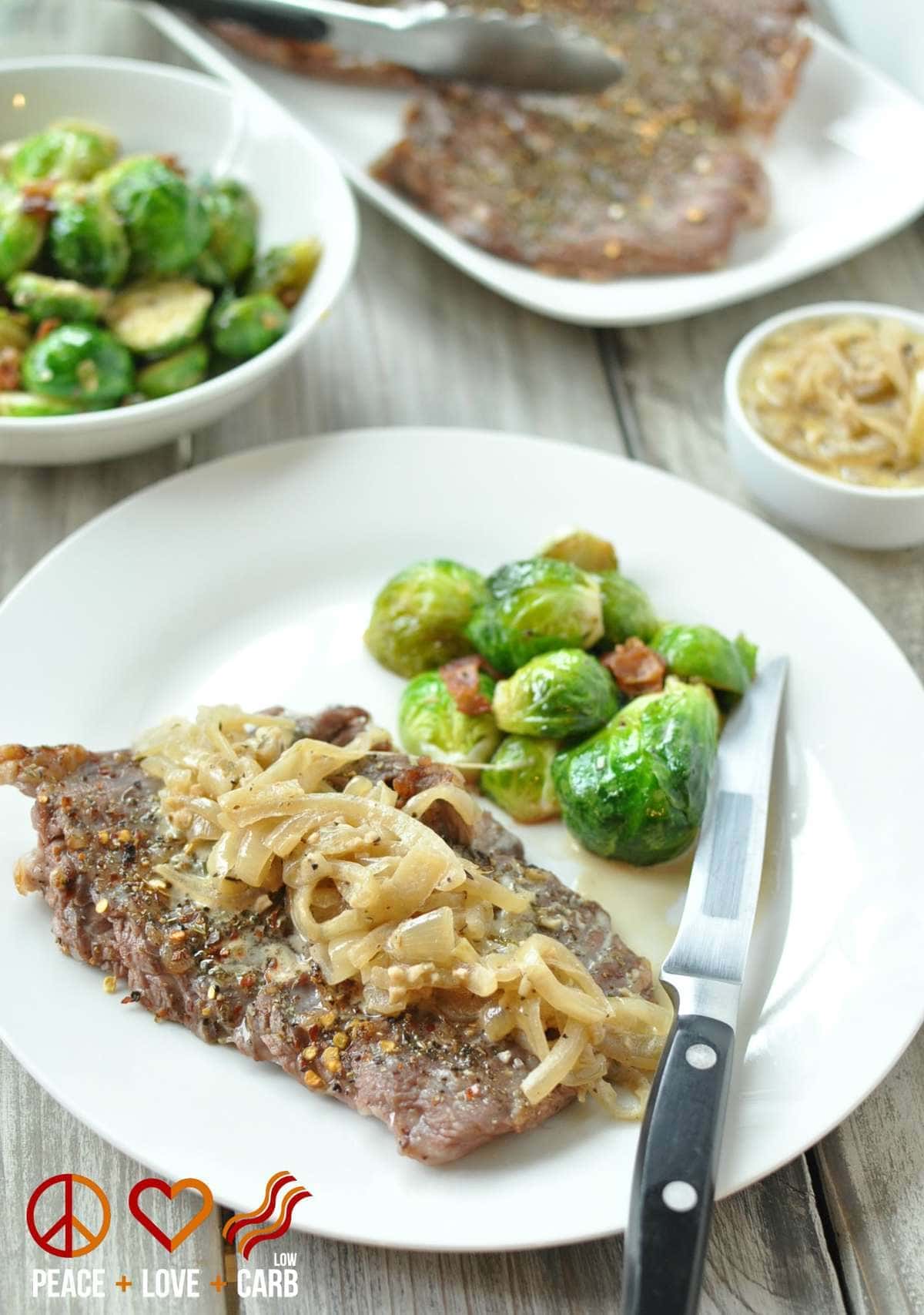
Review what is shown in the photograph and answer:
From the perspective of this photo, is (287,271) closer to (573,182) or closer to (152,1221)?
(573,182)

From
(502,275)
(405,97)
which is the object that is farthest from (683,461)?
(405,97)

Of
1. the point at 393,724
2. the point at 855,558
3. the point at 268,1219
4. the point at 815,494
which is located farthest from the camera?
the point at 855,558

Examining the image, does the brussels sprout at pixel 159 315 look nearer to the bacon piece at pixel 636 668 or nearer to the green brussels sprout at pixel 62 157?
the green brussels sprout at pixel 62 157

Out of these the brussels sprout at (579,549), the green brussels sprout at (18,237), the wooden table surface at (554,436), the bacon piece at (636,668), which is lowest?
the wooden table surface at (554,436)

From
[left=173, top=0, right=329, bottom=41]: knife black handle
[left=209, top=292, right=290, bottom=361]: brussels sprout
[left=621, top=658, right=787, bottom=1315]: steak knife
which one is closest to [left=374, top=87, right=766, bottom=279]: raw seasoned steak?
[left=173, top=0, right=329, bottom=41]: knife black handle

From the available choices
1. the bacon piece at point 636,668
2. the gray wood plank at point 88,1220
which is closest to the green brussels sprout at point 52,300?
the bacon piece at point 636,668

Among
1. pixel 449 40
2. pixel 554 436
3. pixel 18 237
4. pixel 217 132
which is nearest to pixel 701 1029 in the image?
pixel 554 436

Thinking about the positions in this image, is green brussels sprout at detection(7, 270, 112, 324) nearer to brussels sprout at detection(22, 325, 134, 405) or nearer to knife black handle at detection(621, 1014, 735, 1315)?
brussels sprout at detection(22, 325, 134, 405)
